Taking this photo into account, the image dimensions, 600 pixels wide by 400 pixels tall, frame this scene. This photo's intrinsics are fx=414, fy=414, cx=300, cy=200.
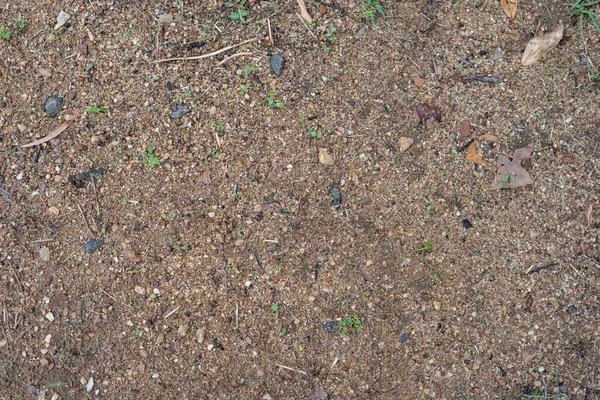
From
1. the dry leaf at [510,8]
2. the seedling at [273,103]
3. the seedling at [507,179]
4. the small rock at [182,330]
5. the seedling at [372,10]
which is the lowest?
the small rock at [182,330]

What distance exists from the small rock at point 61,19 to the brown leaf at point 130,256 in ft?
4.32

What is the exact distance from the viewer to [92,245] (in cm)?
228

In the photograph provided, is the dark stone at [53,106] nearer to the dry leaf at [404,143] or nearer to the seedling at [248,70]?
the seedling at [248,70]

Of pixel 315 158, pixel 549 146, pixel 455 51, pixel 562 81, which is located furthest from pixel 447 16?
pixel 315 158

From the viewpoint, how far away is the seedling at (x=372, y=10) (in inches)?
89.0

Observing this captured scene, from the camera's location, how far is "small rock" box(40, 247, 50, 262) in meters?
2.29

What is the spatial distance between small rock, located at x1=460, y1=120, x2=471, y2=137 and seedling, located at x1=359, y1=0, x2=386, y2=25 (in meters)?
0.73

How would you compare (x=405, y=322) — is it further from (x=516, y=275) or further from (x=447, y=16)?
(x=447, y=16)

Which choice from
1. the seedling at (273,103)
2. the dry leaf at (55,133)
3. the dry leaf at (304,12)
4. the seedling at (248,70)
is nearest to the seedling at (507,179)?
the seedling at (273,103)

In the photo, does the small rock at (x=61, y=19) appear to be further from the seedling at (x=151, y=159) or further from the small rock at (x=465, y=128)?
the small rock at (x=465, y=128)

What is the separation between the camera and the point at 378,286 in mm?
2238

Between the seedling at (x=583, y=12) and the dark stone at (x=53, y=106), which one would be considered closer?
the seedling at (x=583, y=12)

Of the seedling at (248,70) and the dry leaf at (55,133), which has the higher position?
the seedling at (248,70)

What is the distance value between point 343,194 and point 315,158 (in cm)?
25
